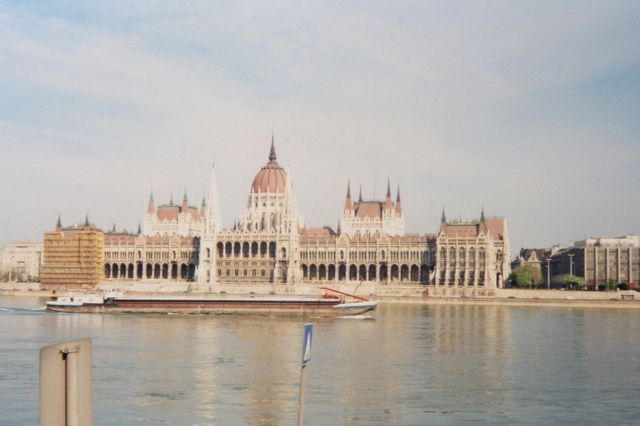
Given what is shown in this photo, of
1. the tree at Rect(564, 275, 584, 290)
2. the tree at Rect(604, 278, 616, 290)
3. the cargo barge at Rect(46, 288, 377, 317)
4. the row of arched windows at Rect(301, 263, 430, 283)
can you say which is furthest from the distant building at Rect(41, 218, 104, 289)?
the tree at Rect(604, 278, 616, 290)

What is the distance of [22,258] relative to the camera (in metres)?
193

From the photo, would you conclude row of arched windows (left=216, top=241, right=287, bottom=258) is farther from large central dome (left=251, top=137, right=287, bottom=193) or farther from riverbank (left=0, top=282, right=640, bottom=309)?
large central dome (left=251, top=137, right=287, bottom=193)

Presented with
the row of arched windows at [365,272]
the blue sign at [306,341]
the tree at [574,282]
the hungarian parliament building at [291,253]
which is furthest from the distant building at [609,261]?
the blue sign at [306,341]

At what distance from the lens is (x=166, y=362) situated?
38594 mm

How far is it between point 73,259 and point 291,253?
118ft

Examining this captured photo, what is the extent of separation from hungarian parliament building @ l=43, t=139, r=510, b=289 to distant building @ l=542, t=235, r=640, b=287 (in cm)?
1316

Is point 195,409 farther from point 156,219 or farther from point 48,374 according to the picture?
point 156,219

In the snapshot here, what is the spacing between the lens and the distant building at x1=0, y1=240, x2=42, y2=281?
18738 centimetres

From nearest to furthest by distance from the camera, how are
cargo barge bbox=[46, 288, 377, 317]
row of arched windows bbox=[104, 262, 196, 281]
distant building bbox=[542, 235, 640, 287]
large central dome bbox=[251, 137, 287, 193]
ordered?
cargo barge bbox=[46, 288, 377, 317], distant building bbox=[542, 235, 640, 287], row of arched windows bbox=[104, 262, 196, 281], large central dome bbox=[251, 137, 287, 193]

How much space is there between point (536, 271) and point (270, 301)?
6622cm

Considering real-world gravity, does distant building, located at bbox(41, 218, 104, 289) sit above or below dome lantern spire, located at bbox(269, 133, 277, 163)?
below

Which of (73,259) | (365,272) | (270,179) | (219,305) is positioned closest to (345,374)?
(219,305)

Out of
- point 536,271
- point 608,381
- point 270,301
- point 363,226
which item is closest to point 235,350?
point 608,381

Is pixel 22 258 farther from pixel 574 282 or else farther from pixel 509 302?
pixel 574 282
